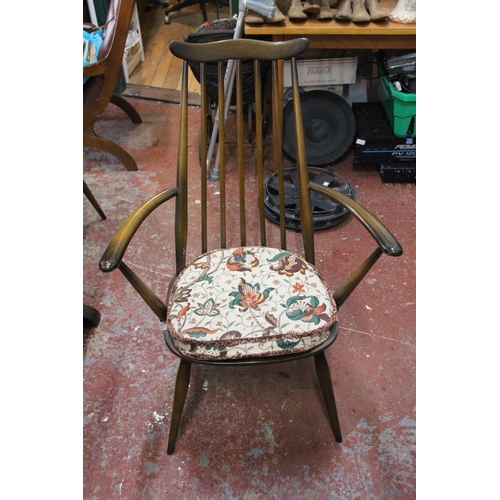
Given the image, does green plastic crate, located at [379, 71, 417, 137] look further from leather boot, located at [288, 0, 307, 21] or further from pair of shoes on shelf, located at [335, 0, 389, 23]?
leather boot, located at [288, 0, 307, 21]

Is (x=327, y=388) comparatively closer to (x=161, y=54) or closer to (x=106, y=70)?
(x=106, y=70)

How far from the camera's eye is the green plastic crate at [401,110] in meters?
2.34

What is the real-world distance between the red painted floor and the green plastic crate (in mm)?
619

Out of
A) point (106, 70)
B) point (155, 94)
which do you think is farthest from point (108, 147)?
point (155, 94)

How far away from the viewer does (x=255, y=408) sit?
154 cm

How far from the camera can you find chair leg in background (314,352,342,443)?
1319 mm

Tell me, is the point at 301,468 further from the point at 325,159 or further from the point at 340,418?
the point at 325,159

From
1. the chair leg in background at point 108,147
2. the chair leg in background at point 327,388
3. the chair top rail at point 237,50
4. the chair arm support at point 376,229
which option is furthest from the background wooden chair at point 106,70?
the chair leg in background at point 327,388

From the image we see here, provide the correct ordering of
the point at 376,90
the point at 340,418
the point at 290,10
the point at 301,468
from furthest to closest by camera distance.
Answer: the point at 376,90, the point at 290,10, the point at 340,418, the point at 301,468

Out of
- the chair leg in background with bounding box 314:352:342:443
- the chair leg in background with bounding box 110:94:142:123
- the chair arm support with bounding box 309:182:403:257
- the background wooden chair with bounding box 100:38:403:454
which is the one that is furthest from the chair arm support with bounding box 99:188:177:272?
the chair leg in background with bounding box 110:94:142:123

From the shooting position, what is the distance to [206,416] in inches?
59.8

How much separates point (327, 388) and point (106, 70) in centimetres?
185
